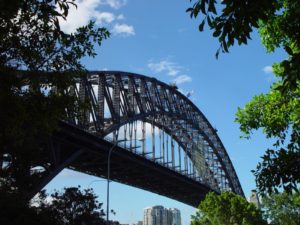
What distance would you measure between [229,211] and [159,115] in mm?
40312

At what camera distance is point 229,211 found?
56.3 meters

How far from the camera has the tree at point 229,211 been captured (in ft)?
181

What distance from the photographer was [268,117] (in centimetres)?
1044

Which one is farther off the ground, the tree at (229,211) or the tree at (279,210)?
the tree at (279,210)

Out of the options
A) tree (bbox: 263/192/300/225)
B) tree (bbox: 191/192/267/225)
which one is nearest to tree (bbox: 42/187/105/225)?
tree (bbox: 191/192/267/225)

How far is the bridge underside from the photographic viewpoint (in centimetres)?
5334

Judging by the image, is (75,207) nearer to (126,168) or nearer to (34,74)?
(126,168)

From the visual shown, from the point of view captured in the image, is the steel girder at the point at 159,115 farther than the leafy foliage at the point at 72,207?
Yes

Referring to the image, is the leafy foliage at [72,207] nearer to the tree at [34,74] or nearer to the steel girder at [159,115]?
the steel girder at [159,115]

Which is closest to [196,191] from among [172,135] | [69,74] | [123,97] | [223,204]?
[172,135]

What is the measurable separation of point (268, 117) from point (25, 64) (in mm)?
6739

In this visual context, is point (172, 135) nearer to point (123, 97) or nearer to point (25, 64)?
point (123, 97)

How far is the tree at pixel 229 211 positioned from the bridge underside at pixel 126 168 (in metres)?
14.0

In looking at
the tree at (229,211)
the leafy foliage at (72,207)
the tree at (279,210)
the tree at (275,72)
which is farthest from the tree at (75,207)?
the tree at (275,72)
